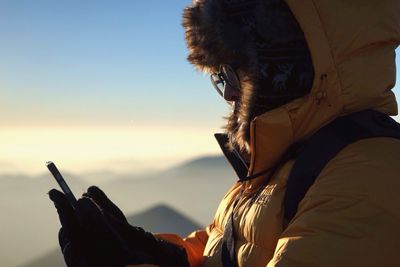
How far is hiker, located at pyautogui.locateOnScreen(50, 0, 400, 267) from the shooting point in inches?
88.4

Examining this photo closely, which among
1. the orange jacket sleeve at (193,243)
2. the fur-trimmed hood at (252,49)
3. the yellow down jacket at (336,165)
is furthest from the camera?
the orange jacket sleeve at (193,243)

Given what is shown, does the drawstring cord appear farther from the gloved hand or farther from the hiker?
the gloved hand

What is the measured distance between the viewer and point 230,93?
3166mm

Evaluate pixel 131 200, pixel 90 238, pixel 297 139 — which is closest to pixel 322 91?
pixel 297 139

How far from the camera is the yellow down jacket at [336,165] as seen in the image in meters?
2.22

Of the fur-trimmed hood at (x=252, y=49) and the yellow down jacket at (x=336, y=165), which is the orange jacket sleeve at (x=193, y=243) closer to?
the yellow down jacket at (x=336, y=165)

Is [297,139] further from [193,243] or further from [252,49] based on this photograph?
[193,243]

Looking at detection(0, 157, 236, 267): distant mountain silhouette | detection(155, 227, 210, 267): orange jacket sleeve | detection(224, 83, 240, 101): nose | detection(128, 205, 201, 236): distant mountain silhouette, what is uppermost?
detection(224, 83, 240, 101): nose

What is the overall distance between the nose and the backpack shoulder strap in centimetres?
69

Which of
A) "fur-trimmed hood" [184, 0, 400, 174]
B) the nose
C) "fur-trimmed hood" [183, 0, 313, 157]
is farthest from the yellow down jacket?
the nose

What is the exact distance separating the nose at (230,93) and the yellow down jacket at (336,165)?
0.39 m

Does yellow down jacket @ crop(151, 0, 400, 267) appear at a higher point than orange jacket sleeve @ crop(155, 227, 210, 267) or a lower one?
higher

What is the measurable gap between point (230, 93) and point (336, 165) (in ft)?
3.20

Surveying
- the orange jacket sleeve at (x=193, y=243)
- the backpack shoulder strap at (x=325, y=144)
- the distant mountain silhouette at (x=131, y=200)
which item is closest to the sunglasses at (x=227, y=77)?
the backpack shoulder strap at (x=325, y=144)
